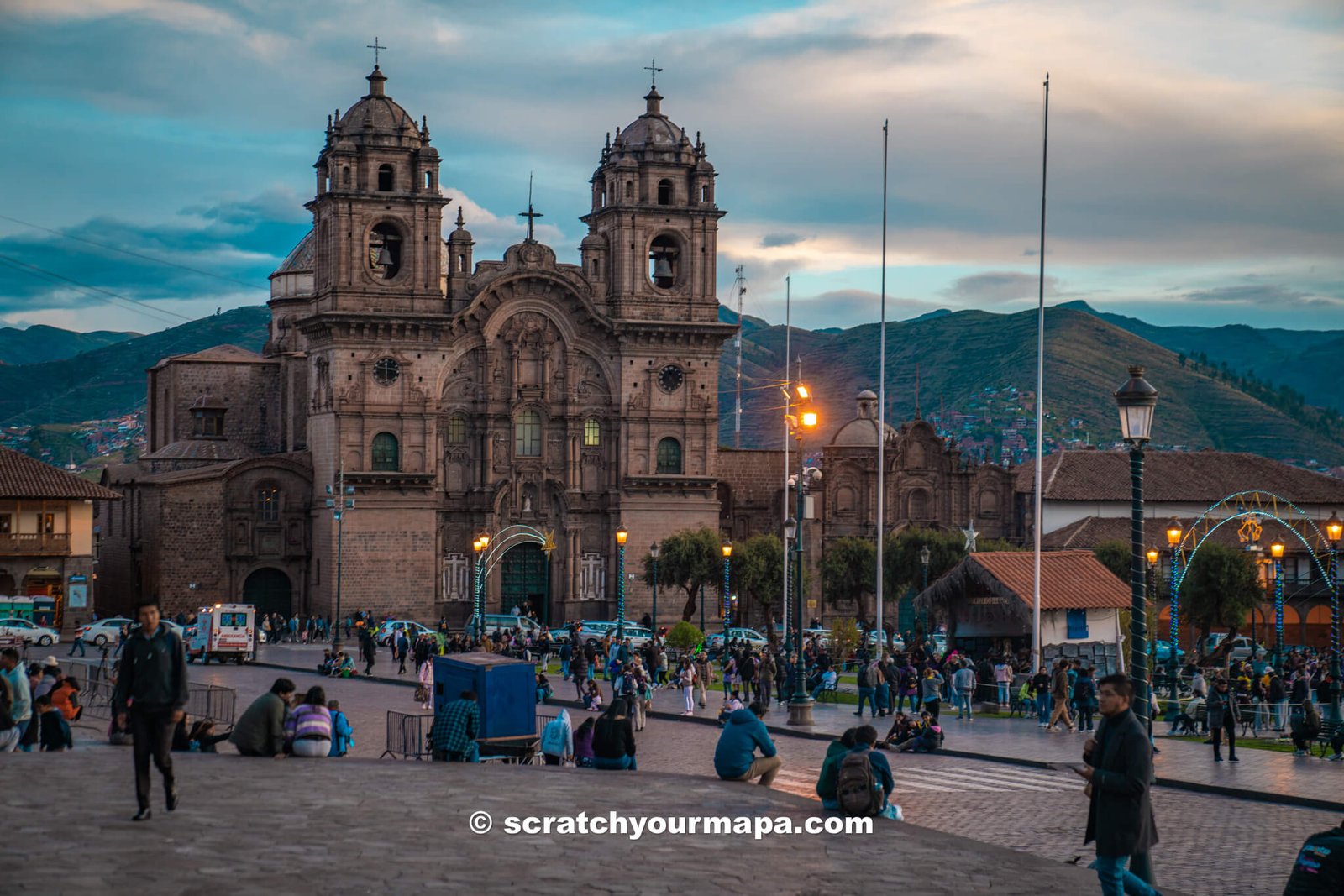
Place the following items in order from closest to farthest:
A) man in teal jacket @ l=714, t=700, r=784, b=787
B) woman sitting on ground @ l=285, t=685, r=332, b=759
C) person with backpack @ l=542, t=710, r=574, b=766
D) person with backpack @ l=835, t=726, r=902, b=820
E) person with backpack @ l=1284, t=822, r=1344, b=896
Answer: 1. person with backpack @ l=1284, t=822, r=1344, b=896
2. person with backpack @ l=835, t=726, r=902, b=820
3. man in teal jacket @ l=714, t=700, r=784, b=787
4. woman sitting on ground @ l=285, t=685, r=332, b=759
5. person with backpack @ l=542, t=710, r=574, b=766

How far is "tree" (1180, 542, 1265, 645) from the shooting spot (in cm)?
6512

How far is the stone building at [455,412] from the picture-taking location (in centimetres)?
7094

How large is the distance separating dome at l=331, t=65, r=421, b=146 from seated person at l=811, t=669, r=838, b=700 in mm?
36428

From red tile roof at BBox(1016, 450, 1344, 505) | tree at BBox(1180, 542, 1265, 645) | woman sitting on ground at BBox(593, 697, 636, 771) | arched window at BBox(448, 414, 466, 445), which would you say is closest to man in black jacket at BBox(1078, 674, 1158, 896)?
woman sitting on ground at BBox(593, 697, 636, 771)

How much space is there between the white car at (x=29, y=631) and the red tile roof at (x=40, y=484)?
5333mm

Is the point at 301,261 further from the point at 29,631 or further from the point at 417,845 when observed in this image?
the point at 417,845

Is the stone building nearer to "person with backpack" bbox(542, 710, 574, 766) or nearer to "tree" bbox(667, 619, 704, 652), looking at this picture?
"tree" bbox(667, 619, 704, 652)

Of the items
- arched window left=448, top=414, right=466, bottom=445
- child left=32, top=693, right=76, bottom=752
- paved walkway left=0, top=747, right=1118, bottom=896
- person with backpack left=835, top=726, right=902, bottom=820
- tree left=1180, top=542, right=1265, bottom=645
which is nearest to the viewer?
paved walkway left=0, top=747, right=1118, bottom=896

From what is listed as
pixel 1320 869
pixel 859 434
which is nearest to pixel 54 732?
pixel 1320 869

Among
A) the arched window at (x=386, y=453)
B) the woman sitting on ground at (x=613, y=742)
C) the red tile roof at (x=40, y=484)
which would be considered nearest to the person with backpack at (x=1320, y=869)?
the woman sitting on ground at (x=613, y=742)

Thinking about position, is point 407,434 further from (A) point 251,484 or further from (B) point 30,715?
(B) point 30,715

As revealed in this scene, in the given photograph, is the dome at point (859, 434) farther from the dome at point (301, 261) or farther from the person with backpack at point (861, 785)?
the person with backpack at point (861, 785)

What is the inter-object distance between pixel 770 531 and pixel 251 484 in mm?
22390

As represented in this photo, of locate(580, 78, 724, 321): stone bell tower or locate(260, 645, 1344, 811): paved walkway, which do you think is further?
locate(580, 78, 724, 321): stone bell tower
